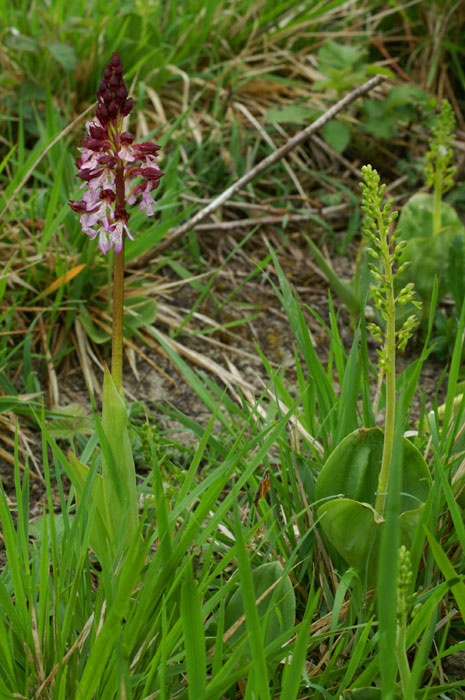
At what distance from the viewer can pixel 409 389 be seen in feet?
5.46

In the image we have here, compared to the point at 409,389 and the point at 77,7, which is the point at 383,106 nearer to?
the point at 77,7

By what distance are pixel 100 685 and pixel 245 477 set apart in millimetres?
435

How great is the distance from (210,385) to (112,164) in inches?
27.9

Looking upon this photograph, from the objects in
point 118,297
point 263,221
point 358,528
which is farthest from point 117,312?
point 263,221

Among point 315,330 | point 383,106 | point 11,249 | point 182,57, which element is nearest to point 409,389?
point 315,330

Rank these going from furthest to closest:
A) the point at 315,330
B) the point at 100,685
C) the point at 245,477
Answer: the point at 315,330 < the point at 245,477 < the point at 100,685

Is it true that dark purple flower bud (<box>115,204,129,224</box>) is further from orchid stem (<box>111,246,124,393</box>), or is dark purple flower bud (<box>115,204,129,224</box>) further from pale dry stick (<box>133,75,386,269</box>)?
pale dry stick (<box>133,75,386,269</box>)

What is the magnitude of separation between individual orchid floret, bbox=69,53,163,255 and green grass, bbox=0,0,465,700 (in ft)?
1.39

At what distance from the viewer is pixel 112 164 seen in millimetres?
1430

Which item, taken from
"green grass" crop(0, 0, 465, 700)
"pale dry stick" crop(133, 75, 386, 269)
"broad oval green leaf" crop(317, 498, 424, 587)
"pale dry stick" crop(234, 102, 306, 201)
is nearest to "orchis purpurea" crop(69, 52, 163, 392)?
"green grass" crop(0, 0, 465, 700)

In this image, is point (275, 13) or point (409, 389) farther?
point (275, 13)

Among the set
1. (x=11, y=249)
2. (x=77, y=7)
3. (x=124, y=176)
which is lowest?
(x=11, y=249)

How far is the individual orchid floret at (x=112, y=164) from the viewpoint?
1415 millimetres

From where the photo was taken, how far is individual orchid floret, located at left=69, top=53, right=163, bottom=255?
55.7 inches
